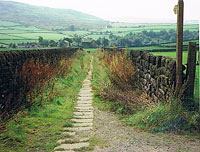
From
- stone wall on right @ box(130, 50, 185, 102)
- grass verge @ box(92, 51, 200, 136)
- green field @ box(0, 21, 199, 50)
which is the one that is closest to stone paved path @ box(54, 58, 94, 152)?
grass verge @ box(92, 51, 200, 136)

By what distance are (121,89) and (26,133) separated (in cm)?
466

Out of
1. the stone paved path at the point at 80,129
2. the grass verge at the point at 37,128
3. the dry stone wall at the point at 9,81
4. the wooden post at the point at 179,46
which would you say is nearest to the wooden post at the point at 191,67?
the wooden post at the point at 179,46

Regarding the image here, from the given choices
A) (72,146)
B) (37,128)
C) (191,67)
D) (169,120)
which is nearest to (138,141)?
(169,120)

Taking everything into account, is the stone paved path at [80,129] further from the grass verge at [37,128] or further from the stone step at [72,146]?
the grass verge at [37,128]

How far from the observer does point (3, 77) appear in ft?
22.0

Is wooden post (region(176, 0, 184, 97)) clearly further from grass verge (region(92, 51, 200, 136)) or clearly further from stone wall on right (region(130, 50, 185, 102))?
grass verge (region(92, 51, 200, 136))

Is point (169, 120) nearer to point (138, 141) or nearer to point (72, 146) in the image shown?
point (138, 141)

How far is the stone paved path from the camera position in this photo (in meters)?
4.95

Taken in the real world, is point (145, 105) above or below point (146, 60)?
below

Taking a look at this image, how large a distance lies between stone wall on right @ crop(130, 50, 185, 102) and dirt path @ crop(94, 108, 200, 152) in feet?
3.70

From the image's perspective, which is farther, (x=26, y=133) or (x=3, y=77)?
(x=3, y=77)

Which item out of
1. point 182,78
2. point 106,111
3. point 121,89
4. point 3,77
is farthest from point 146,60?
point 3,77

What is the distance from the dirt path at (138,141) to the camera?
4.61 metres

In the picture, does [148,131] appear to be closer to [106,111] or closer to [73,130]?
[73,130]
